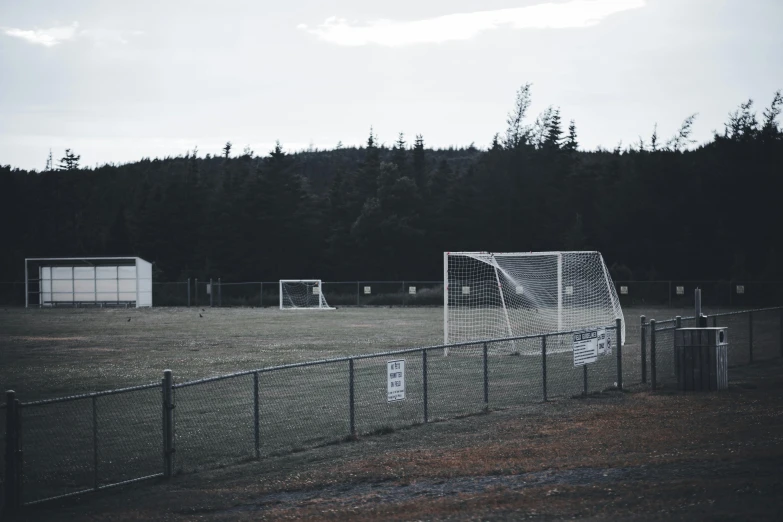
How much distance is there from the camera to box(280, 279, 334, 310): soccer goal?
61.4 metres

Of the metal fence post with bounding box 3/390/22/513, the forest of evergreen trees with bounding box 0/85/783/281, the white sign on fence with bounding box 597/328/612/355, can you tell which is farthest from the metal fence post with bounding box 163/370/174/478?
the forest of evergreen trees with bounding box 0/85/783/281

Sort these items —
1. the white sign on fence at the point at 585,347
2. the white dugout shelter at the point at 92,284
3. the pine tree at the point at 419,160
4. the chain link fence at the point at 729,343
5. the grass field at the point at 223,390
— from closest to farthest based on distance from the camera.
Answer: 1. the grass field at the point at 223,390
2. the white sign on fence at the point at 585,347
3. the chain link fence at the point at 729,343
4. the white dugout shelter at the point at 92,284
5. the pine tree at the point at 419,160

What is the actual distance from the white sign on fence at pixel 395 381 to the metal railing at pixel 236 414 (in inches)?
12.5

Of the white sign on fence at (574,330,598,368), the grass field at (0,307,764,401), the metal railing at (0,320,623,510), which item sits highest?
the white sign on fence at (574,330,598,368)

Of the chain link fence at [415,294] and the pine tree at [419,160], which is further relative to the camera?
the pine tree at [419,160]

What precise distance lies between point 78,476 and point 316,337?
72.4ft

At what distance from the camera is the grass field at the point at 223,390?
488 inches

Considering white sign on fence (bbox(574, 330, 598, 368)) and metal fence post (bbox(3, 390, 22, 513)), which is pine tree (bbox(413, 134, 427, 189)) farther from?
metal fence post (bbox(3, 390, 22, 513))

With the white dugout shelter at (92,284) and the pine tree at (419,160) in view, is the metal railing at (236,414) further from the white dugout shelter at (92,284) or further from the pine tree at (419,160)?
the pine tree at (419,160)

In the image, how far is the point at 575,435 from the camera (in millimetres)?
12781

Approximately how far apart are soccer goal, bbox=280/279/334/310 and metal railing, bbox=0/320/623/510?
126ft

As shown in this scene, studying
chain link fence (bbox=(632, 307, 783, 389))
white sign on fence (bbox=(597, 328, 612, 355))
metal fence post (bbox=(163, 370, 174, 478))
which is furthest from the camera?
chain link fence (bbox=(632, 307, 783, 389))

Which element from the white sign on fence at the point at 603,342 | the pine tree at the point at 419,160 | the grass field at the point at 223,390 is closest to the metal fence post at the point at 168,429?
the grass field at the point at 223,390

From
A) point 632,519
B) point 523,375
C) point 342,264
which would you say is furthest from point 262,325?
point 342,264
